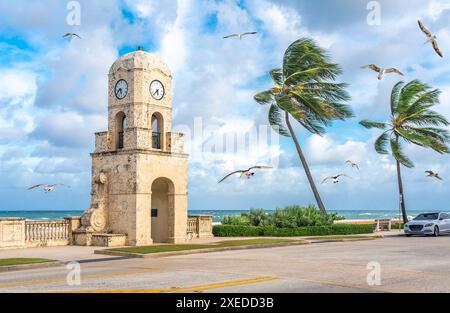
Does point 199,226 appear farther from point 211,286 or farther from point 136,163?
point 211,286

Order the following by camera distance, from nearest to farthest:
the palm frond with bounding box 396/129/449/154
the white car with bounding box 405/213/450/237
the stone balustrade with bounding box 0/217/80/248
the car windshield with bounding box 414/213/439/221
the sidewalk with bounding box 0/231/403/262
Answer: the sidewalk with bounding box 0/231/403/262 → the stone balustrade with bounding box 0/217/80/248 → the white car with bounding box 405/213/450/237 → the car windshield with bounding box 414/213/439/221 → the palm frond with bounding box 396/129/449/154

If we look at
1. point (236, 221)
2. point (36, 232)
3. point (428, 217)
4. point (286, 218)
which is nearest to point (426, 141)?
point (428, 217)

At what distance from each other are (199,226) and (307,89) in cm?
1256

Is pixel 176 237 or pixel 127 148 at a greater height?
pixel 127 148

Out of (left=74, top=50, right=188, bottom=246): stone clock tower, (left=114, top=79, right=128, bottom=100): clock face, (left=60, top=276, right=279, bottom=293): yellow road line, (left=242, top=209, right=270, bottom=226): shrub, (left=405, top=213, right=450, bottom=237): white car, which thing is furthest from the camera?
(left=242, top=209, right=270, bottom=226): shrub

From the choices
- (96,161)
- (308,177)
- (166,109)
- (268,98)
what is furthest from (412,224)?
(96,161)

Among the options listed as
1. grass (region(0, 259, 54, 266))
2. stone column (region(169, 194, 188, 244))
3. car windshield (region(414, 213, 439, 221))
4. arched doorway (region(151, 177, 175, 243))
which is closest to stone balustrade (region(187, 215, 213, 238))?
arched doorway (region(151, 177, 175, 243))

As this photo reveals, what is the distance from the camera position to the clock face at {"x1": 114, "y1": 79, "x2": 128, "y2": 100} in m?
28.8

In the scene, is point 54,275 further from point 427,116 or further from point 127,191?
point 427,116

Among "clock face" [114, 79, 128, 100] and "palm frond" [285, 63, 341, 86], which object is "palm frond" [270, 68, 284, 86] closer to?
"palm frond" [285, 63, 341, 86]

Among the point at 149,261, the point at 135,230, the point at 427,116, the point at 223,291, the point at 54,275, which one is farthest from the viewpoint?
the point at 427,116

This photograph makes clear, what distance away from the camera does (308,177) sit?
132 feet

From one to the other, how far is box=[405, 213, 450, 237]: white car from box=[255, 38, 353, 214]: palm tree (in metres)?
6.28

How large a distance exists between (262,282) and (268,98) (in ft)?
A: 93.6
